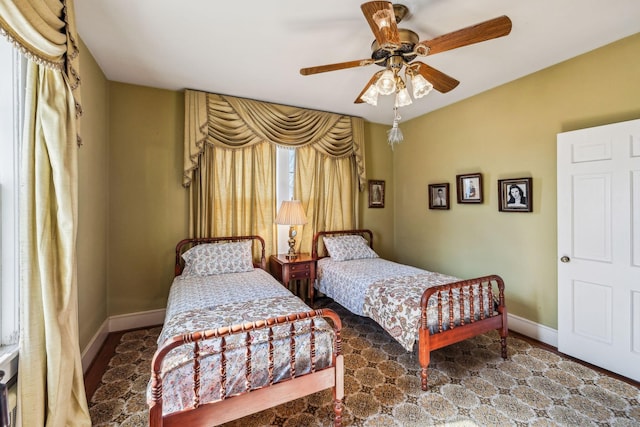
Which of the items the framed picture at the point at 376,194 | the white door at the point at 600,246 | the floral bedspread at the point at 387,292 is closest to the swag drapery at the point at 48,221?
the floral bedspread at the point at 387,292

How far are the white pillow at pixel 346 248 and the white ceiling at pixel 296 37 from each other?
1950mm

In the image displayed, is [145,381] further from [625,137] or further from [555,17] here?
[625,137]

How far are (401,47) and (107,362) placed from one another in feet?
11.4

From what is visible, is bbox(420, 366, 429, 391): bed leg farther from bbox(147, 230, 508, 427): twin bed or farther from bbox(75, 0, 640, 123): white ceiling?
bbox(75, 0, 640, 123): white ceiling

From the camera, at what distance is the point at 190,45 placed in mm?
2348

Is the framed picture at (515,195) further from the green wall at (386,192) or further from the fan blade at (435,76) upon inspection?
the green wall at (386,192)

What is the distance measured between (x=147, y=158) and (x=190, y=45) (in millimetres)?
1465

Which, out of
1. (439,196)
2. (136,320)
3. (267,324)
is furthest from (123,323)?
(439,196)

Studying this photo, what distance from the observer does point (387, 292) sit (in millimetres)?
2574

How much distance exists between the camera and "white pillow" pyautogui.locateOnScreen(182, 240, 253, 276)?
303 cm

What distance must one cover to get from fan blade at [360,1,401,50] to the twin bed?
5.46 ft

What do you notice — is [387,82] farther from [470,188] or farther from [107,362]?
[107,362]

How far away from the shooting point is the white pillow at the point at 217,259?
119 inches

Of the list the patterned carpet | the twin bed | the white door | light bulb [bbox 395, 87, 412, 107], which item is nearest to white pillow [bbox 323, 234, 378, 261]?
the twin bed
